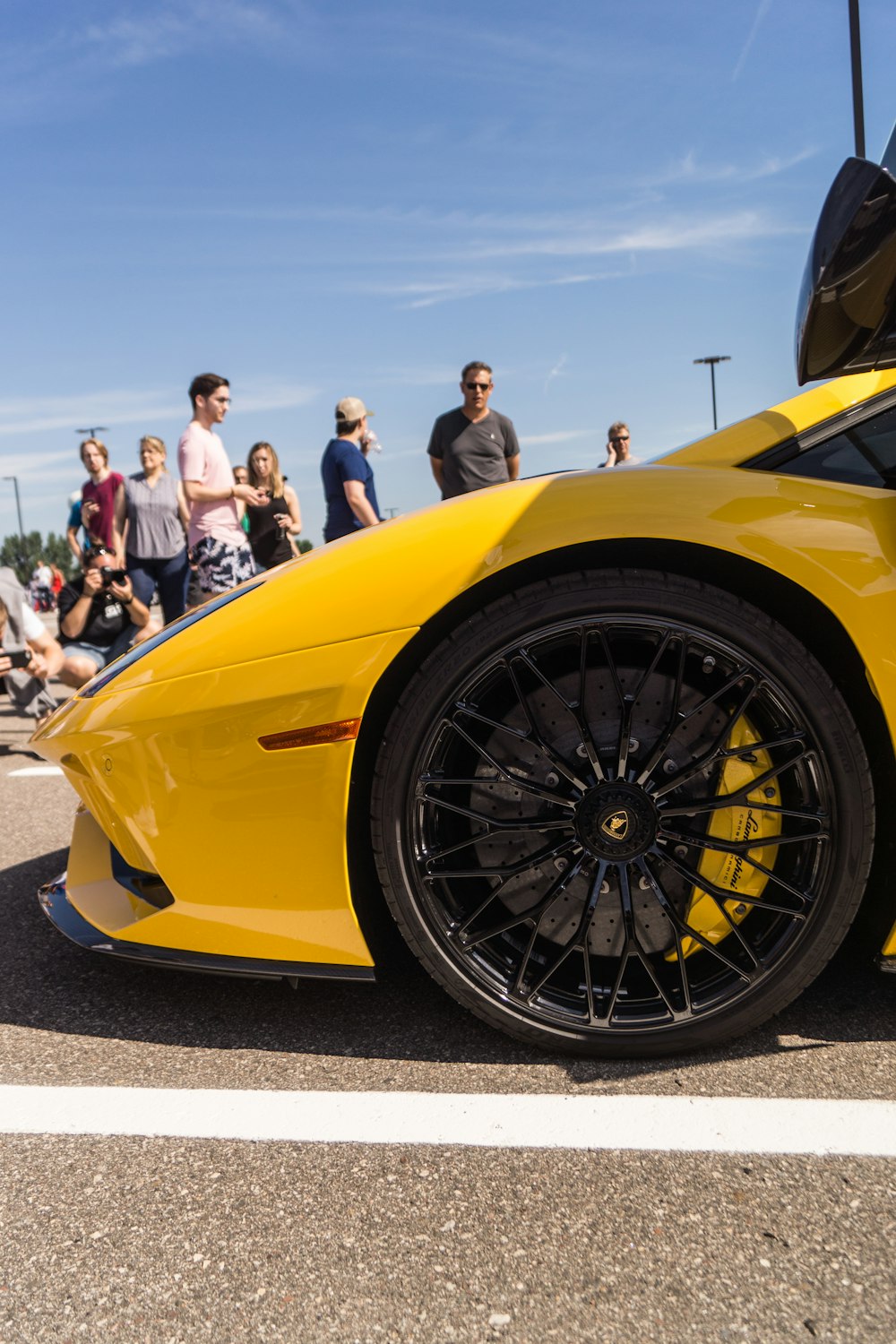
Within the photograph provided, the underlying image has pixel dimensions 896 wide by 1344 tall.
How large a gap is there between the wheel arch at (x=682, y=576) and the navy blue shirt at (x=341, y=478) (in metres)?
3.75

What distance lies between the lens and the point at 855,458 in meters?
1.86

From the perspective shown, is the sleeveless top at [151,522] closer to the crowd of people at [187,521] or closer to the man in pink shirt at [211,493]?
the crowd of people at [187,521]

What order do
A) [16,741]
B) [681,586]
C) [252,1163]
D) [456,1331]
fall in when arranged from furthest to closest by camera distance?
[16,741] < [681,586] < [252,1163] < [456,1331]

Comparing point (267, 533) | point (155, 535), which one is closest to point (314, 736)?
point (155, 535)

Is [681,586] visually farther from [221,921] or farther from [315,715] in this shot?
[221,921]

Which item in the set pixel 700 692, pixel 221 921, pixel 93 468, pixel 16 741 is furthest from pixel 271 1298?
pixel 93 468

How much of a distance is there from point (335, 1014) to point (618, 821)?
72 cm

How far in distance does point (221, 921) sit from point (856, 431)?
1.43 metres

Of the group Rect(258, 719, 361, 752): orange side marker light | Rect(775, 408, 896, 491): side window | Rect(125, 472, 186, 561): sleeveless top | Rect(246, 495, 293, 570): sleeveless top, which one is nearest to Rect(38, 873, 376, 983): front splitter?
Rect(258, 719, 361, 752): orange side marker light

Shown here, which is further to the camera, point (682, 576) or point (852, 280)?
point (682, 576)

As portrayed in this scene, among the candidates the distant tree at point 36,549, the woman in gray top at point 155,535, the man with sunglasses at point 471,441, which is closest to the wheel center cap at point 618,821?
the man with sunglasses at point 471,441

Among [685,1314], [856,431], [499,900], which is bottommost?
[685,1314]

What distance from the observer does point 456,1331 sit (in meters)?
1.23

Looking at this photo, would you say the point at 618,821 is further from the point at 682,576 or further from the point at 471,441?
the point at 471,441
